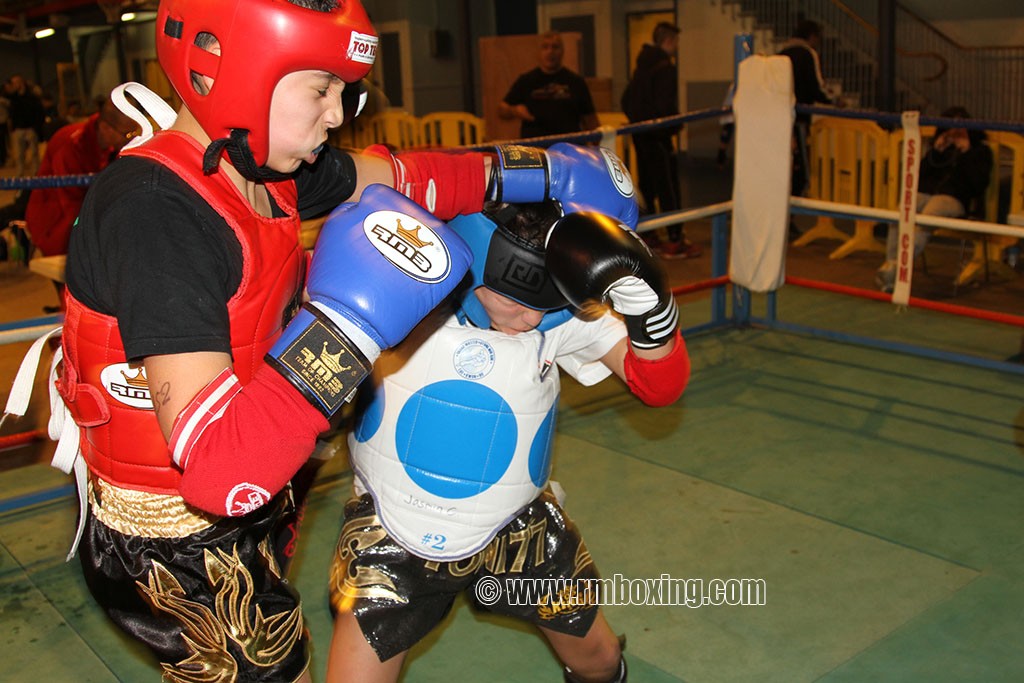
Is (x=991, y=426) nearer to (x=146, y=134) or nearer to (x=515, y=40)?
(x=146, y=134)

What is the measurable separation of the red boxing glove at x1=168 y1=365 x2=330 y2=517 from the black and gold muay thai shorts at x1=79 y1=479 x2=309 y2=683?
0.27 meters

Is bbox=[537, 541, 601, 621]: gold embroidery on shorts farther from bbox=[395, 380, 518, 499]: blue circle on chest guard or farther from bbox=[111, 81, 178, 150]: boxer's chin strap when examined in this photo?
bbox=[111, 81, 178, 150]: boxer's chin strap

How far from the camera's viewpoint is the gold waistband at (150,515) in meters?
1.45

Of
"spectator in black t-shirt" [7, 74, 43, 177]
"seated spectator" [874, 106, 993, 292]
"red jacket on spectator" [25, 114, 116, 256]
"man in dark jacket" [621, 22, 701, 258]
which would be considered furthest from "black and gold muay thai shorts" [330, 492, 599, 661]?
"spectator in black t-shirt" [7, 74, 43, 177]

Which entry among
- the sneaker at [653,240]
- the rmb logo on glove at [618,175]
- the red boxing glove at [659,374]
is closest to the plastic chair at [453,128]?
the sneaker at [653,240]

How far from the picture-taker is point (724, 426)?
13.1 feet

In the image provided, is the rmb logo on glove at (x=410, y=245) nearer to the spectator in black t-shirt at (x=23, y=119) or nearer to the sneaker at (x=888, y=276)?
the sneaker at (x=888, y=276)

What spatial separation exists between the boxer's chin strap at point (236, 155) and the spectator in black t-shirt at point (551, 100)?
590cm

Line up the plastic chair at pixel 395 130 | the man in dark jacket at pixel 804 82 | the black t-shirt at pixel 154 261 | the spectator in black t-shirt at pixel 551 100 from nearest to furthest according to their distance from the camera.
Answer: the black t-shirt at pixel 154 261, the spectator in black t-shirt at pixel 551 100, the man in dark jacket at pixel 804 82, the plastic chair at pixel 395 130

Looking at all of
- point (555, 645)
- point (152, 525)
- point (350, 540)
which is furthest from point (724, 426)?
point (152, 525)

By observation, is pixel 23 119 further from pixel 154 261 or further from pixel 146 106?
pixel 154 261

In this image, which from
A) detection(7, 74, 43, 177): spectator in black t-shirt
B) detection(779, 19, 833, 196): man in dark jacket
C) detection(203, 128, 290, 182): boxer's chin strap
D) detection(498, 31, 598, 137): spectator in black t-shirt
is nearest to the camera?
detection(203, 128, 290, 182): boxer's chin strap

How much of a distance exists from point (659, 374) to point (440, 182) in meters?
0.52

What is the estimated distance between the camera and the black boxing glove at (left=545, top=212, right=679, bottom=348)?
1588 mm
